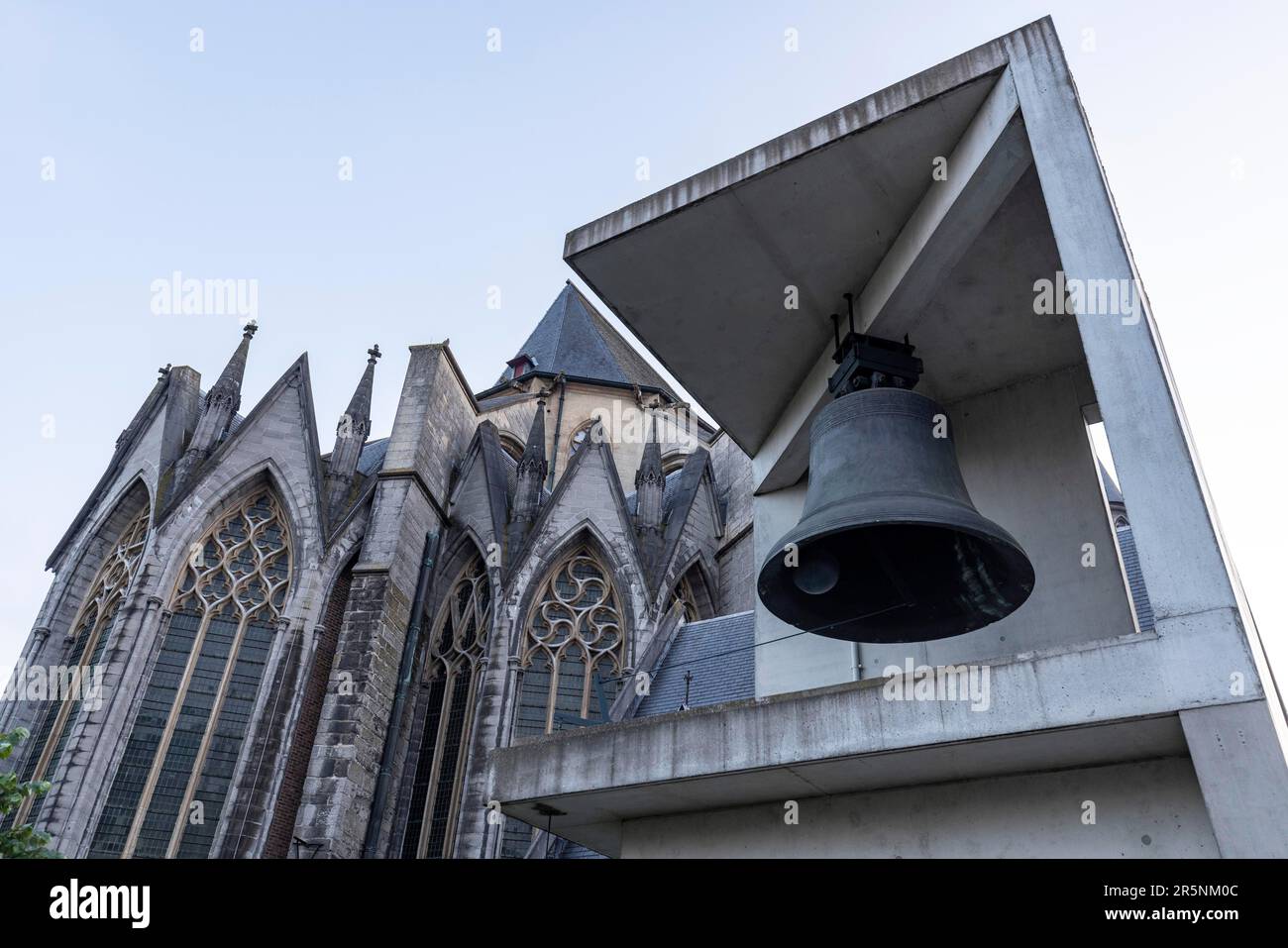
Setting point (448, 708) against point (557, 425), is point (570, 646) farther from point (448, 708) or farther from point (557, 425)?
point (557, 425)

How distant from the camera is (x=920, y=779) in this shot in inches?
152

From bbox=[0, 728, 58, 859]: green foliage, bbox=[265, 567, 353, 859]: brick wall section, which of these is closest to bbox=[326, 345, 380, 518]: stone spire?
bbox=[265, 567, 353, 859]: brick wall section

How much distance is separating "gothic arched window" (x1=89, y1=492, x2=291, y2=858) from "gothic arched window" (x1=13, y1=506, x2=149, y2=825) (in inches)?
42.8

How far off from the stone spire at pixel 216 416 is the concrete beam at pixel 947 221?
52.9 ft

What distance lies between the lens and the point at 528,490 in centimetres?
2033

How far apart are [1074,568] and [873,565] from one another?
Answer: 3.09 ft

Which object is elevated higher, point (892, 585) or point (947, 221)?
point (947, 221)

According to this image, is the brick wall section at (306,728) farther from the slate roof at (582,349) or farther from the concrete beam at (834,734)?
the slate roof at (582,349)

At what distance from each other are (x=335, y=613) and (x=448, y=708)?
2.61 m

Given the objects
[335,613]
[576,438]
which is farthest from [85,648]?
[576,438]

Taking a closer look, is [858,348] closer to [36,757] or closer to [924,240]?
[924,240]

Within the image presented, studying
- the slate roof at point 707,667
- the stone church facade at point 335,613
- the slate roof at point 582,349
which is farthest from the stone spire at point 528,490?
the slate roof at point 582,349

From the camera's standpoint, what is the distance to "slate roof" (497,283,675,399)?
31188 millimetres
